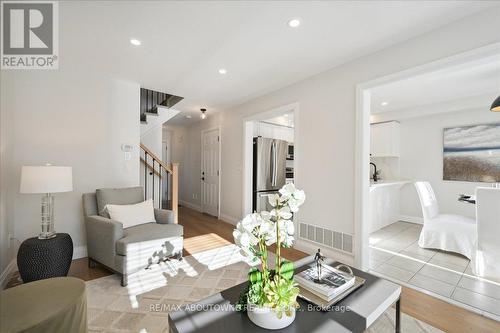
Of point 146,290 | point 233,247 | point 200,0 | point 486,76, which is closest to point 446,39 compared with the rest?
point 486,76

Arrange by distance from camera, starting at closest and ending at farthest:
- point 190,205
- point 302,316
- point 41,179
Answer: point 302,316 < point 41,179 < point 190,205

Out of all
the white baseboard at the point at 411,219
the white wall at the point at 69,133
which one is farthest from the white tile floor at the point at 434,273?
the white wall at the point at 69,133

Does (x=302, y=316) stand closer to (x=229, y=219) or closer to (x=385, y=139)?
(x=229, y=219)

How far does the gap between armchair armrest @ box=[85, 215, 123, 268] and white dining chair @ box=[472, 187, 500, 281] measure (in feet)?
12.4

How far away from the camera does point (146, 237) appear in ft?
7.62

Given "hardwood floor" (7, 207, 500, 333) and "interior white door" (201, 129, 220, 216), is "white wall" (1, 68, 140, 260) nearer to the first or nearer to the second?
"hardwood floor" (7, 207, 500, 333)

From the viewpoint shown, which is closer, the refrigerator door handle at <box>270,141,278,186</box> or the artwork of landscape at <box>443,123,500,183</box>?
the artwork of landscape at <box>443,123,500,183</box>

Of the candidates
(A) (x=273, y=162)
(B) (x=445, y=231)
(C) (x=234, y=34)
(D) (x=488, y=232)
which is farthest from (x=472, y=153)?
(C) (x=234, y=34)

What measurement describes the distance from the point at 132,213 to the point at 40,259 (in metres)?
0.86

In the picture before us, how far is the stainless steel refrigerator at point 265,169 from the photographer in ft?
14.7

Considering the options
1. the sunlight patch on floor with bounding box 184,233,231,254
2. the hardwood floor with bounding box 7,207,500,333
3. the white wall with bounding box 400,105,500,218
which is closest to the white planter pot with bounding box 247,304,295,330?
the hardwood floor with bounding box 7,207,500,333

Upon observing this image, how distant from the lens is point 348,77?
2.67 meters

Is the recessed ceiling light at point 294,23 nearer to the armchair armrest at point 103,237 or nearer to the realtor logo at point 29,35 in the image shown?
the realtor logo at point 29,35

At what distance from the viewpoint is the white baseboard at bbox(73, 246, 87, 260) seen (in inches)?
114
